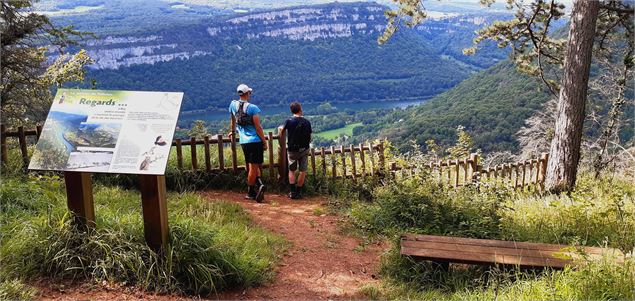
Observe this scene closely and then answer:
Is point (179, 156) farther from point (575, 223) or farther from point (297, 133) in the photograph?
point (575, 223)

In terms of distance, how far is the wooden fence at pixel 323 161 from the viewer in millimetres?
8569

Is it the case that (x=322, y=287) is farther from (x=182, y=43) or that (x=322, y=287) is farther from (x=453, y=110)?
(x=182, y=43)

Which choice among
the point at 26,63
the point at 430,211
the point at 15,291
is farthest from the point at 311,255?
the point at 26,63

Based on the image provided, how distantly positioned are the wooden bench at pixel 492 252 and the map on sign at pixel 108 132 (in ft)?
8.24

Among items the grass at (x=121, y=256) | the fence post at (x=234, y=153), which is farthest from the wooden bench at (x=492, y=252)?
the fence post at (x=234, y=153)

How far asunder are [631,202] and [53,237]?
7.29m

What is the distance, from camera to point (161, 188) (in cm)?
452

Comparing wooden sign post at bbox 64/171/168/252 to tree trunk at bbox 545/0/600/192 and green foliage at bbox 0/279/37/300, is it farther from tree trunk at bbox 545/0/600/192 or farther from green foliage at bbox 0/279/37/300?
tree trunk at bbox 545/0/600/192

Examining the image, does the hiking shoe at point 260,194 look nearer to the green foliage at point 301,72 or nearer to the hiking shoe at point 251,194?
the hiking shoe at point 251,194

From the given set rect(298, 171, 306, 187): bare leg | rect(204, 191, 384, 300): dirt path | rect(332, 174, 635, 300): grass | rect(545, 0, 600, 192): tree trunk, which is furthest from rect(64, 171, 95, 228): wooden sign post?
rect(545, 0, 600, 192): tree trunk

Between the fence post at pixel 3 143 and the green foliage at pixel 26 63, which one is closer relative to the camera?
the fence post at pixel 3 143

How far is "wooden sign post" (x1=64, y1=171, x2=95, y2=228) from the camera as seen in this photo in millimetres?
4496

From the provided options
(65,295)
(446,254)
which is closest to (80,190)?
(65,295)

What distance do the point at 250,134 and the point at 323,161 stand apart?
1.98 meters
